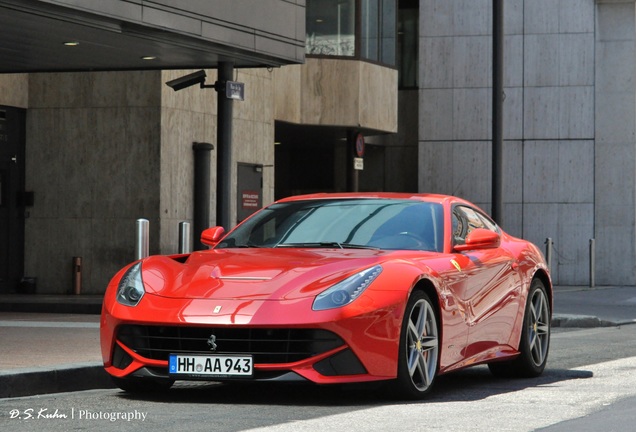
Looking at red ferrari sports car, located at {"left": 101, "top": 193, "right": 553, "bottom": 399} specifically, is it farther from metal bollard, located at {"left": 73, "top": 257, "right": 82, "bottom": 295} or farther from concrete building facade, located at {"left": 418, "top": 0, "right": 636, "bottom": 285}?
concrete building facade, located at {"left": 418, "top": 0, "right": 636, "bottom": 285}

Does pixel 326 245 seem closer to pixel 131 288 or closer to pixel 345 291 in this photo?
pixel 345 291

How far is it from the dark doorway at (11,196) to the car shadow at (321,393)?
12900mm

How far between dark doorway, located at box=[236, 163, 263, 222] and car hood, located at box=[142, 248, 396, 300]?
14944 mm

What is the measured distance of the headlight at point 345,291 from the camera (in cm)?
786

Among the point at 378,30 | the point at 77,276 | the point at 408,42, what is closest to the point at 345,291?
the point at 77,276

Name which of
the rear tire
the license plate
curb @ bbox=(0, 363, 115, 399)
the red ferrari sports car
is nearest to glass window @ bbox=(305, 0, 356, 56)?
the rear tire

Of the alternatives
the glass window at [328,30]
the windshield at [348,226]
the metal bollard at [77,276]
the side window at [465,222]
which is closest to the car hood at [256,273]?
the windshield at [348,226]

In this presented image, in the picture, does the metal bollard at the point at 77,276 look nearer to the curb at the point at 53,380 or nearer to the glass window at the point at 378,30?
the glass window at the point at 378,30

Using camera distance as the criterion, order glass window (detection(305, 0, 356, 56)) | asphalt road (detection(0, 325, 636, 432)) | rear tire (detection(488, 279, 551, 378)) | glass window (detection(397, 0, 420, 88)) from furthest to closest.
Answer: glass window (detection(397, 0, 420, 88)) → glass window (detection(305, 0, 356, 56)) → rear tire (detection(488, 279, 551, 378)) → asphalt road (detection(0, 325, 636, 432))

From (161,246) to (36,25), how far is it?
6984 millimetres

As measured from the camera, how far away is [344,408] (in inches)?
305

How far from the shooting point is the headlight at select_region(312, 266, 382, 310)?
25.8 feet

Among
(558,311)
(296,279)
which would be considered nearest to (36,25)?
(296,279)

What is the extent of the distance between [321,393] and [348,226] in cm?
123
